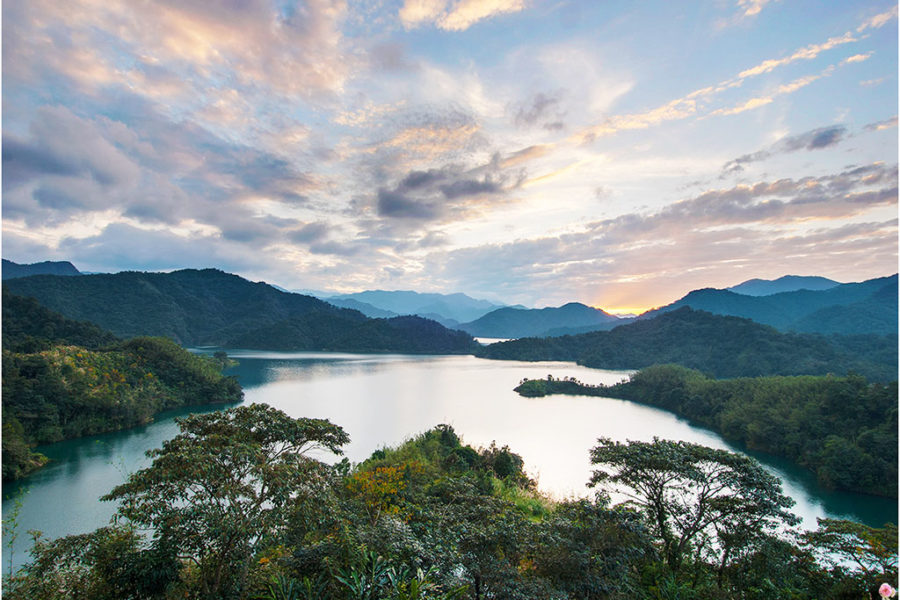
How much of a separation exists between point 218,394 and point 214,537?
31169 mm

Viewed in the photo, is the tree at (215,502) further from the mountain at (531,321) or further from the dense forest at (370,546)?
the mountain at (531,321)

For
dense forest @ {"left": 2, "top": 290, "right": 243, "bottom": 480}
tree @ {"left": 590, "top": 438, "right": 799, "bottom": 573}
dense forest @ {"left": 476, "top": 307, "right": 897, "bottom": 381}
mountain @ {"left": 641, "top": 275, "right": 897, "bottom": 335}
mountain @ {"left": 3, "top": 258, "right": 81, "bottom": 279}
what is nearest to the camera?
tree @ {"left": 590, "top": 438, "right": 799, "bottom": 573}

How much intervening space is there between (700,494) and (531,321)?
526 feet

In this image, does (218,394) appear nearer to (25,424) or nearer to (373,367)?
(25,424)

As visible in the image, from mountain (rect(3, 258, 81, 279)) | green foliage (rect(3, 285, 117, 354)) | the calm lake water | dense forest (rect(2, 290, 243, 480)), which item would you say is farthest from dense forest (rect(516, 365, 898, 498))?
mountain (rect(3, 258, 81, 279))

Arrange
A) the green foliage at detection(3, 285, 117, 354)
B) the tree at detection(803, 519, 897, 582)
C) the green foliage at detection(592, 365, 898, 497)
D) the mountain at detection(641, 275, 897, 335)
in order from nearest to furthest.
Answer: the tree at detection(803, 519, 897, 582) < the green foliage at detection(592, 365, 898, 497) < the green foliage at detection(3, 285, 117, 354) < the mountain at detection(641, 275, 897, 335)

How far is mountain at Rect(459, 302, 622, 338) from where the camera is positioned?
157500 mm

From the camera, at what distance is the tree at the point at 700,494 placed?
6254 millimetres

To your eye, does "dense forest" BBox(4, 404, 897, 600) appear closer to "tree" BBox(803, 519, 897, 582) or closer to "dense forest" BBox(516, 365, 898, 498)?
"tree" BBox(803, 519, 897, 582)

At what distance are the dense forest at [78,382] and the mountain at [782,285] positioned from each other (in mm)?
153135

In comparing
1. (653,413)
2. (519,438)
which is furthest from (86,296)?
(653,413)

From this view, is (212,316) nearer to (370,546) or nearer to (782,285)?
(370,546)

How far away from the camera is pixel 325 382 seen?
4047cm

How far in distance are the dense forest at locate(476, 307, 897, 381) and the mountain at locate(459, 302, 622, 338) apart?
7327cm
